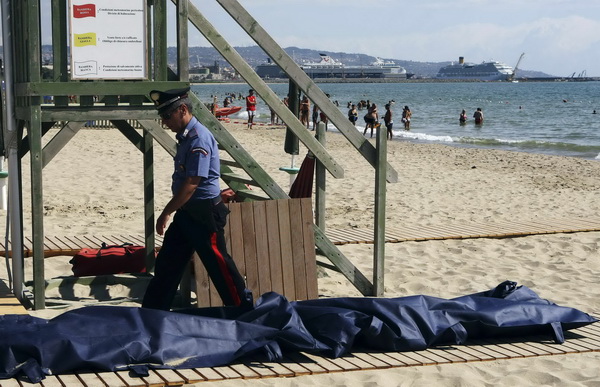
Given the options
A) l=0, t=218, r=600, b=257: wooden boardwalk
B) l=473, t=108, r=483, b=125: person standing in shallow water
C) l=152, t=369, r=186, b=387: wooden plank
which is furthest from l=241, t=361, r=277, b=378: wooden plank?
l=473, t=108, r=483, b=125: person standing in shallow water

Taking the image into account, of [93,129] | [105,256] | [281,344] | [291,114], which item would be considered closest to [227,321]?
[281,344]

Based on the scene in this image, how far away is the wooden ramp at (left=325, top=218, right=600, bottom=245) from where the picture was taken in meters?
9.45

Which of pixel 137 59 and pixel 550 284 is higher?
pixel 137 59

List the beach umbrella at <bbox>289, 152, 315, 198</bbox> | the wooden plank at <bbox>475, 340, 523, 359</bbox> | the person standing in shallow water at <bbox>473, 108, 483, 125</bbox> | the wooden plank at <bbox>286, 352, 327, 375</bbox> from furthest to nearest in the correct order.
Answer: the person standing in shallow water at <bbox>473, 108, 483, 125</bbox>
the beach umbrella at <bbox>289, 152, 315, 198</bbox>
the wooden plank at <bbox>475, 340, 523, 359</bbox>
the wooden plank at <bbox>286, 352, 327, 375</bbox>

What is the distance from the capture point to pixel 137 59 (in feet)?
20.4

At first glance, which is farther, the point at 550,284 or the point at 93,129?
the point at 93,129

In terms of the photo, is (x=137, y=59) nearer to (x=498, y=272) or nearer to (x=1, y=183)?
(x=498, y=272)

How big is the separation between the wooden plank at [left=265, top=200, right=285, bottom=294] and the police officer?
704 millimetres

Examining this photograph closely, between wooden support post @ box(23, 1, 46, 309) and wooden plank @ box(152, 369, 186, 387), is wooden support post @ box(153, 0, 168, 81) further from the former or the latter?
wooden plank @ box(152, 369, 186, 387)

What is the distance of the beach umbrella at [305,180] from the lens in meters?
7.19

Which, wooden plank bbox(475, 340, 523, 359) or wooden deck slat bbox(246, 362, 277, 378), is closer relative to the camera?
wooden deck slat bbox(246, 362, 277, 378)

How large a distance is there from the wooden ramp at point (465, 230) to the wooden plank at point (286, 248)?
8.41ft

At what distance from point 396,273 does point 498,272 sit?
992 millimetres

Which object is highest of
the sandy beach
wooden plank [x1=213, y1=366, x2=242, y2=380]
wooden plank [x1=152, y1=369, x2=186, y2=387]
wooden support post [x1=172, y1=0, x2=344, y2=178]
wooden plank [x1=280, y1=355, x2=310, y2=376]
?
wooden support post [x1=172, y1=0, x2=344, y2=178]
